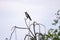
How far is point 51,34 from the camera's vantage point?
538 cm

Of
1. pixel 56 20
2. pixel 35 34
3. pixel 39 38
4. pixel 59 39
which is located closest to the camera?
pixel 35 34

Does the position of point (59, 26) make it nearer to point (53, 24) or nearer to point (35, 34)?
point (53, 24)

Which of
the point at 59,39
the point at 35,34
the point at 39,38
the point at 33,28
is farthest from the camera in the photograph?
the point at 59,39

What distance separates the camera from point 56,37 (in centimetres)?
516

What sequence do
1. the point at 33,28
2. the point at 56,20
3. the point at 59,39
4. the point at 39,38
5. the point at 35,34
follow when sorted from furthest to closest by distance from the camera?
1. the point at 56,20
2. the point at 59,39
3. the point at 39,38
4. the point at 33,28
5. the point at 35,34

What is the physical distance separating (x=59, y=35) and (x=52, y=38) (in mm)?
249

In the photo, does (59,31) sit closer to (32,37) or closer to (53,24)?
(53,24)

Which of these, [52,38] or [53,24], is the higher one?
[53,24]

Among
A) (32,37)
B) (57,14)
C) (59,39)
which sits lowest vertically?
(59,39)

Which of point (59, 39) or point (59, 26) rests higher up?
point (59, 26)

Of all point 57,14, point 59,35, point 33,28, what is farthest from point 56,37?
point 33,28

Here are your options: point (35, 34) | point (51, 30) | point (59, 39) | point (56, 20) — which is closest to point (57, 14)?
point (56, 20)

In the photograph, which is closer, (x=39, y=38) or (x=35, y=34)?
(x=35, y=34)

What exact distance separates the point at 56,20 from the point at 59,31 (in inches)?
15.9
